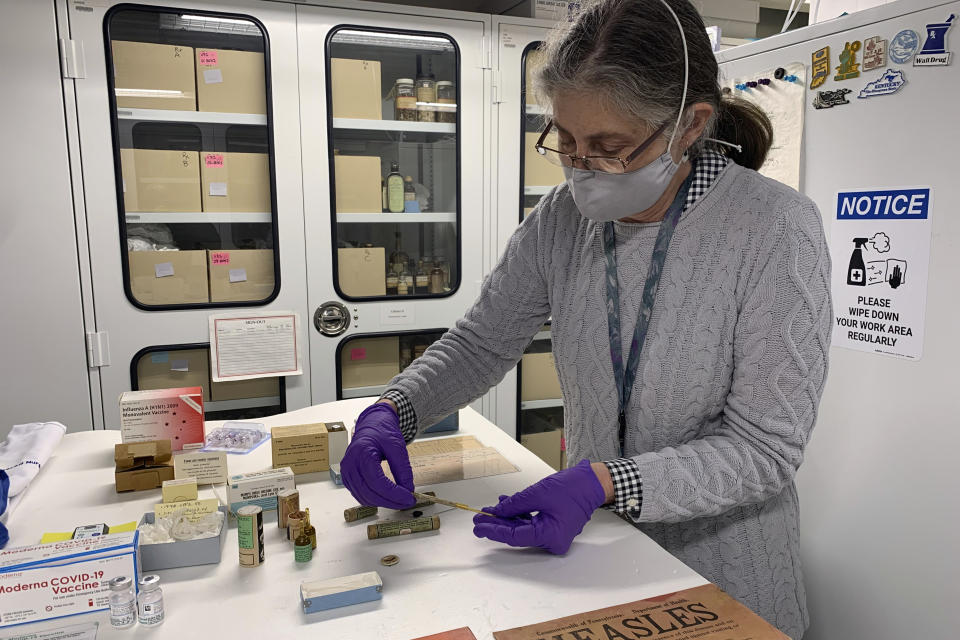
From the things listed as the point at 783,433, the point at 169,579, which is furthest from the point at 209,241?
the point at 783,433

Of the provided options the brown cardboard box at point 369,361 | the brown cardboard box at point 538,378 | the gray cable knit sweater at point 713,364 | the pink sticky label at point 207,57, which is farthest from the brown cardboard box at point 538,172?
the gray cable knit sweater at point 713,364

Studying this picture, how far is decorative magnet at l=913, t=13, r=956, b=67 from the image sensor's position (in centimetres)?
125

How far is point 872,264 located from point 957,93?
34cm

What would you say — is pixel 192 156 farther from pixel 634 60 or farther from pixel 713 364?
pixel 713 364

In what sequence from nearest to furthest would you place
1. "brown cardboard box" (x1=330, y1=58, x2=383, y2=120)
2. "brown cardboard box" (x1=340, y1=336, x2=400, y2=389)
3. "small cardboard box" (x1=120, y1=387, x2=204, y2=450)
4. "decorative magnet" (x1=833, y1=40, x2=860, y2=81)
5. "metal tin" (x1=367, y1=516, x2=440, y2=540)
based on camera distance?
"metal tin" (x1=367, y1=516, x2=440, y2=540)
"decorative magnet" (x1=833, y1=40, x2=860, y2=81)
"small cardboard box" (x1=120, y1=387, x2=204, y2=450)
"brown cardboard box" (x1=330, y1=58, x2=383, y2=120)
"brown cardboard box" (x1=340, y1=336, x2=400, y2=389)

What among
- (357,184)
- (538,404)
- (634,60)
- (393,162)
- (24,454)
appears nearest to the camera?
(634,60)

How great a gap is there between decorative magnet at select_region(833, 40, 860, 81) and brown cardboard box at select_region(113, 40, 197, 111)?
2.03 meters

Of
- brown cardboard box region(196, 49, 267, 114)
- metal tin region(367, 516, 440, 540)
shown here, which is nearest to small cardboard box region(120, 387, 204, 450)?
metal tin region(367, 516, 440, 540)

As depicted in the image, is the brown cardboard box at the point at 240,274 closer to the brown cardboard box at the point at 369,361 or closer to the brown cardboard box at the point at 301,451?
the brown cardboard box at the point at 369,361

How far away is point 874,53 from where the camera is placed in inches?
54.3

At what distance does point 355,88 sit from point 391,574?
1993 millimetres

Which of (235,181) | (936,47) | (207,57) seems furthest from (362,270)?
(936,47)

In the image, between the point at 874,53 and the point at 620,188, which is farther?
the point at 874,53

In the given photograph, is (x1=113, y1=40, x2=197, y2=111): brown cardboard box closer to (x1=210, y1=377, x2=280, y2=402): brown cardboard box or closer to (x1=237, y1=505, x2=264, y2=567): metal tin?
(x1=210, y1=377, x2=280, y2=402): brown cardboard box
